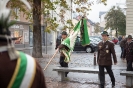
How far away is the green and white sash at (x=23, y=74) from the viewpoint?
6.38 feet

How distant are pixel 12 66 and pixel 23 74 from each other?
0.32 feet

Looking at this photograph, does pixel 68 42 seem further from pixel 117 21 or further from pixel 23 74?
pixel 117 21

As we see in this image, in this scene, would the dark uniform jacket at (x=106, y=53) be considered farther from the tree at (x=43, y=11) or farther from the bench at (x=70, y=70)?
the tree at (x=43, y=11)

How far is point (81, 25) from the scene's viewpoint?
441 inches

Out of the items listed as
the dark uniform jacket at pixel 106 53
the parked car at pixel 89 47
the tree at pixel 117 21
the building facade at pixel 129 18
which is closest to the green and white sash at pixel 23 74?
the dark uniform jacket at pixel 106 53

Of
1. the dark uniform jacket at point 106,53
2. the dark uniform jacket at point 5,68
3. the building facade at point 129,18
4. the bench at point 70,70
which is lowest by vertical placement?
the bench at point 70,70

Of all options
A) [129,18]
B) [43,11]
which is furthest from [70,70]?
[129,18]

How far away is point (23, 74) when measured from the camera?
77.5 inches

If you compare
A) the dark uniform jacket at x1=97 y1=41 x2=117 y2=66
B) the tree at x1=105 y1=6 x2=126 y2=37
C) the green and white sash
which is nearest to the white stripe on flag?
the green and white sash

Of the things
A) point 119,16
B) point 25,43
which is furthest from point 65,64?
point 119,16

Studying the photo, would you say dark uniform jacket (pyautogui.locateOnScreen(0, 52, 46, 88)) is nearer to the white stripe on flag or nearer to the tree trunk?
the white stripe on flag

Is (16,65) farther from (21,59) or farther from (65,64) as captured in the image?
(65,64)

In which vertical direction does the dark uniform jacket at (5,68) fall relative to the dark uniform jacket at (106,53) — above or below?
above

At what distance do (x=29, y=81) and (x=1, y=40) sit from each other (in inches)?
13.5
